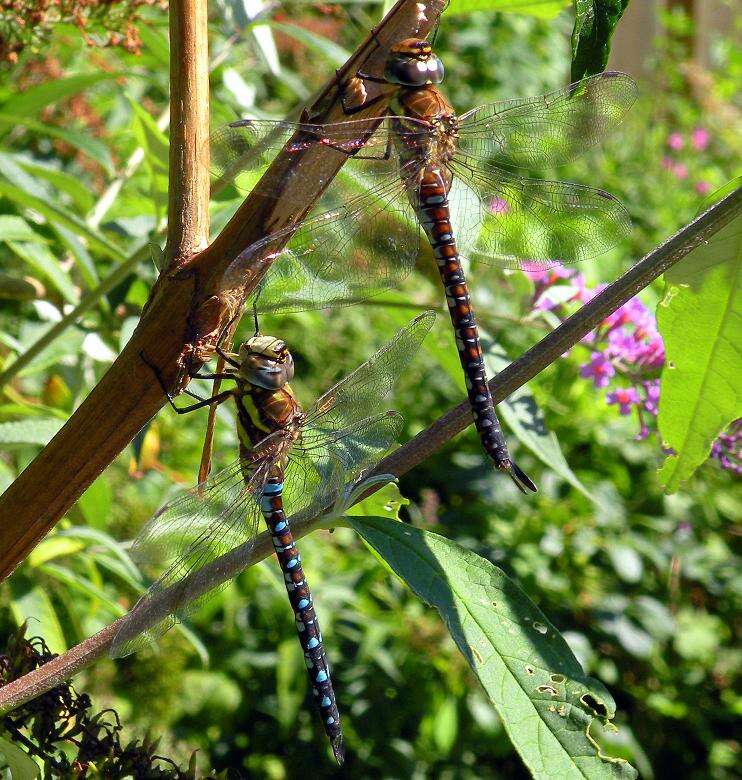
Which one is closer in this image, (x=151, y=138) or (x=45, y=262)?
(x=151, y=138)

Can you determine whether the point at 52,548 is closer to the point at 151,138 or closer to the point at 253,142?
the point at 151,138

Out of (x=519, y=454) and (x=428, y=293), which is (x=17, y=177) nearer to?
(x=519, y=454)

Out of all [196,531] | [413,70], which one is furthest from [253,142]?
[196,531]

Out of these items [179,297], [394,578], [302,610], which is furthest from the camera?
[394,578]

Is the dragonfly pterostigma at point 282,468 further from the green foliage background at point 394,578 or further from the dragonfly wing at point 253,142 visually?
the green foliage background at point 394,578

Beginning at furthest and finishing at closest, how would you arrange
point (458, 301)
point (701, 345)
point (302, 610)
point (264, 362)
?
point (458, 301) < point (302, 610) < point (264, 362) < point (701, 345)

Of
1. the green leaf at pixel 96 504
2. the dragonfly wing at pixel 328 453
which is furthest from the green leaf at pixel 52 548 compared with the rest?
the dragonfly wing at pixel 328 453

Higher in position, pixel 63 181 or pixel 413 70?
pixel 63 181

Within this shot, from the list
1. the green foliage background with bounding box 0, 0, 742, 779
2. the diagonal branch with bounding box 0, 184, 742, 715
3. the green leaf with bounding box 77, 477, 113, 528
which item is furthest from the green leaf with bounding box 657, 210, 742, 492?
the green leaf with bounding box 77, 477, 113, 528
